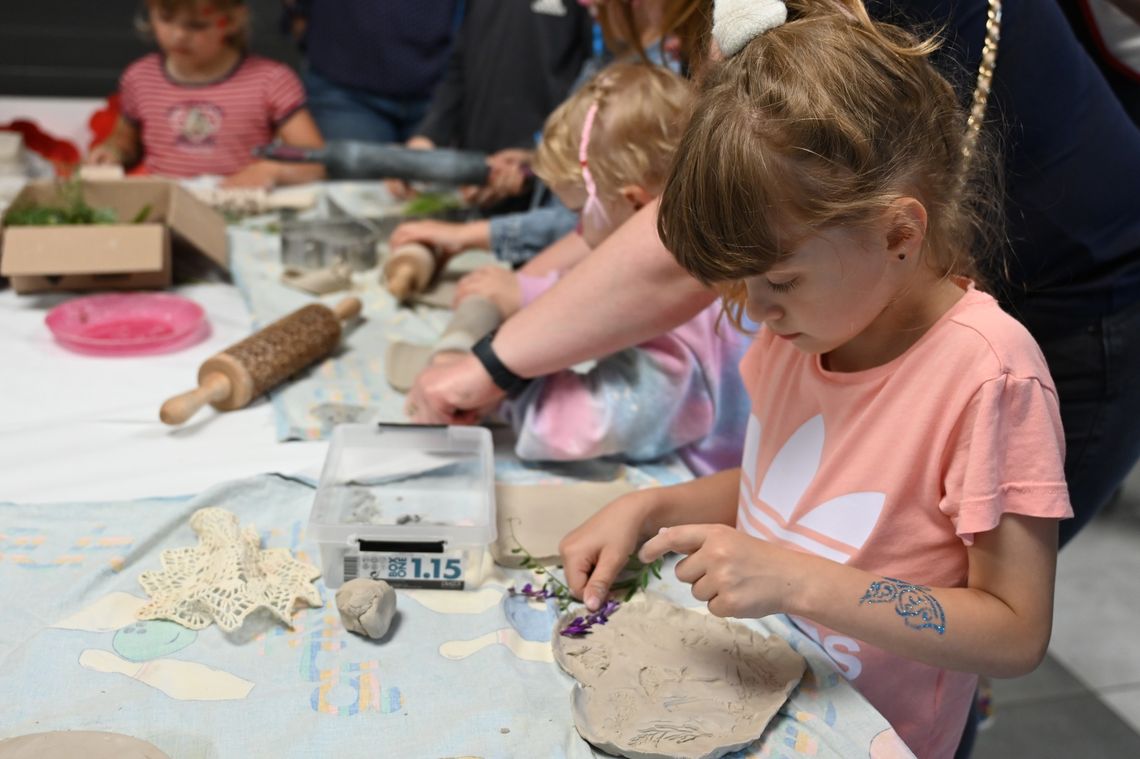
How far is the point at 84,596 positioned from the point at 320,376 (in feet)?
2.04

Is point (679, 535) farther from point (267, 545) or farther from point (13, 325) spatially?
point (13, 325)

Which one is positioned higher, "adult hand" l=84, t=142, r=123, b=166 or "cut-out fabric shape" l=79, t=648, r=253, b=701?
"cut-out fabric shape" l=79, t=648, r=253, b=701

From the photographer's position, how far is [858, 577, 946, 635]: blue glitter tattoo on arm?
0.78m

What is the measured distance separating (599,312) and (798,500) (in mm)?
360

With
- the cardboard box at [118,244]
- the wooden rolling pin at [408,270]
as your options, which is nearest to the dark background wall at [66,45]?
the cardboard box at [118,244]

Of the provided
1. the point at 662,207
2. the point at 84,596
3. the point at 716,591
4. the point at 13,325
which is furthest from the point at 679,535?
the point at 13,325

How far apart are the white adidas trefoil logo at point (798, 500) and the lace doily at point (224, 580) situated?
460 millimetres

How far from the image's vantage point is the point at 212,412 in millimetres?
1396

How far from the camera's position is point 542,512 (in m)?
1.14

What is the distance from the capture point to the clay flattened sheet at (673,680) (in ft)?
2.56

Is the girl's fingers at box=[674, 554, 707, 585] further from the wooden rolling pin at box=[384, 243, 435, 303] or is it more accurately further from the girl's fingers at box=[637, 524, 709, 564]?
the wooden rolling pin at box=[384, 243, 435, 303]

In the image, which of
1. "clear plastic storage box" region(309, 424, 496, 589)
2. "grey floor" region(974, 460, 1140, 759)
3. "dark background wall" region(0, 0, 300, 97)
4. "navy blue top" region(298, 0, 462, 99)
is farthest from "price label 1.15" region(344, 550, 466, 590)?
"dark background wall" region(0, 0, 300, 97)

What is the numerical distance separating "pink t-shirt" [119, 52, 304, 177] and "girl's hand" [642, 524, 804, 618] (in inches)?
100

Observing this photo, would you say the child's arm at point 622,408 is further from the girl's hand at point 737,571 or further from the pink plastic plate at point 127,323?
the pink plastic plate at point 127,323
